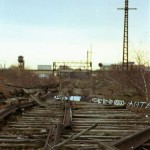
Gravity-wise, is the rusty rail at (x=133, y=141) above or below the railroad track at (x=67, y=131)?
above

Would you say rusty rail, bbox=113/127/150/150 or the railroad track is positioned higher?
rusty rail, bbox=113/127/150/150

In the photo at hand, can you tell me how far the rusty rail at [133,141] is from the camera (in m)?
5.28

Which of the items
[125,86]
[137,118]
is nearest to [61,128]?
[137,118]

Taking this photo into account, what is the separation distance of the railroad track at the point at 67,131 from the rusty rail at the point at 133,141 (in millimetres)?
66

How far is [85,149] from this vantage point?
5.47 m

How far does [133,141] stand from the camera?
18.9 feet

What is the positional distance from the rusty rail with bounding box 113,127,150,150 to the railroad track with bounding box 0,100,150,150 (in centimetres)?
7

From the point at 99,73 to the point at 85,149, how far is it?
3881cm

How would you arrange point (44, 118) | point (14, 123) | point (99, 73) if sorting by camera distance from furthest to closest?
point (99, 73), point (44, 118), point (14, 123)

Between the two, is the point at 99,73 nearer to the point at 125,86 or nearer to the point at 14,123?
the point at 125,86

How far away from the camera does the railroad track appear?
225 inches

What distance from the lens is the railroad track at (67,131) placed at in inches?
225

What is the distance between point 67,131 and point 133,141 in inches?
70.1

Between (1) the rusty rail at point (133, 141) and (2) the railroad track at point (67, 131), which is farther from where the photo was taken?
(2) the railroad track at point (67, 131)
